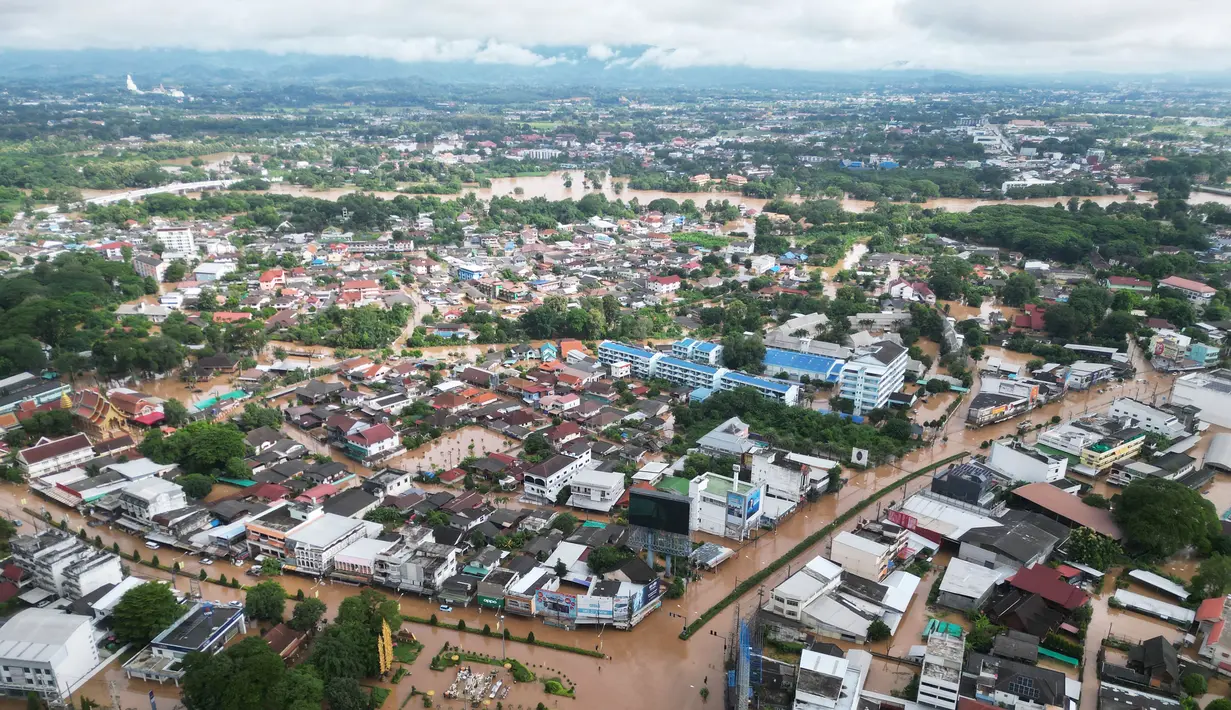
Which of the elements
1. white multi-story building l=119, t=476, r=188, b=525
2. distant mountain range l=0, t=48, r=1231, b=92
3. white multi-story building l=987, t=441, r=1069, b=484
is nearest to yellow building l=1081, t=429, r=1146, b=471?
white multi-story building l=987, t=441, r=1069, b=484

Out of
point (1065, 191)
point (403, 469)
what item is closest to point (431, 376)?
point (403, 469)

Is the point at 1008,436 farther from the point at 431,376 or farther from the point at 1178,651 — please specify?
the point at 431,376

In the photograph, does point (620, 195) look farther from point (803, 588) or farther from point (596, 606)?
point (596, 606)

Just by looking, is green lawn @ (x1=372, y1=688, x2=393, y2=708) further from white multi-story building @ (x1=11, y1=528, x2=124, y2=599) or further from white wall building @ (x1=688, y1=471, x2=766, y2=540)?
white wall building @ (x1=688, y1=471, x2=766, y2=540)

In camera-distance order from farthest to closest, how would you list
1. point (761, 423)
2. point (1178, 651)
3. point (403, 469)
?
point (761, 423) → point (403, 469) → point (1178, 651)

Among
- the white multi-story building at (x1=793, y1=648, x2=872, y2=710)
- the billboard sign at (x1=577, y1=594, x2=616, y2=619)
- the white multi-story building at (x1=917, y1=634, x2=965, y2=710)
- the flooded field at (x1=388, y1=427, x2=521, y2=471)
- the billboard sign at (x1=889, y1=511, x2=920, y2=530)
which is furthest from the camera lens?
the flooded field at (x1=388, y1=427, x2=521, y2=471)

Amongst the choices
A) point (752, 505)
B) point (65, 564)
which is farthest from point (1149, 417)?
point (65, 564)
